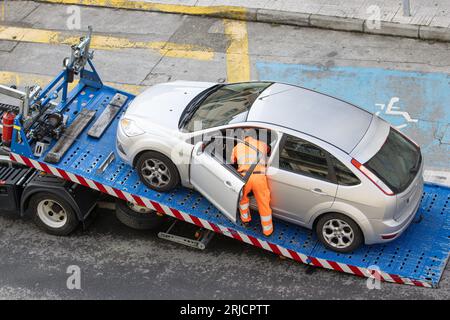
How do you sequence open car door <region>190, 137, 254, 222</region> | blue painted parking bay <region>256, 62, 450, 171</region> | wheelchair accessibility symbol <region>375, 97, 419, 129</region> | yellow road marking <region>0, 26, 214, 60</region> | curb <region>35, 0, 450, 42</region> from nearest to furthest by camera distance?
open car door <region>190, 137, 254, 222</region>
blue painted parking bay <region>256, 62, 450, 171</region>
wheelchair accessibility symbol <region>375, 97, 419, 129</region>
curb <region>35, 0, 450, 42</region>
yellow road marking <region>0, 26, 214, 60</region>

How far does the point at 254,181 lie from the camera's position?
31.5 ft

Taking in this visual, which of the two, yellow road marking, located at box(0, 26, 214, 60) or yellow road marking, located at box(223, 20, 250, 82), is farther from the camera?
yellow road marking, located at box(0, 26, 214, 60)

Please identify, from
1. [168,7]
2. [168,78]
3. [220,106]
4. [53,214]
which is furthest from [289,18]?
[53,214]

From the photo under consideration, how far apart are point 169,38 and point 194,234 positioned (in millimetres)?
5443

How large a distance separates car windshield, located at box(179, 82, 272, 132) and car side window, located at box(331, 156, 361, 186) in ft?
4.14

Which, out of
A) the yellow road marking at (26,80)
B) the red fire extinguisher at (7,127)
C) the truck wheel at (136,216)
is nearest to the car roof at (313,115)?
the truck wheel at (136,216)

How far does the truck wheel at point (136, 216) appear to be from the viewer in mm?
10500

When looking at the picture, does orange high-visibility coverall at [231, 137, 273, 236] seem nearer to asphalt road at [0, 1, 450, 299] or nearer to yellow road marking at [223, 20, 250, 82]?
asphalt road at [0, 1, 450, 299]

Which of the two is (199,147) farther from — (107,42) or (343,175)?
(107,42)

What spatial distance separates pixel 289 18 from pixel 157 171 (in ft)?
19.7

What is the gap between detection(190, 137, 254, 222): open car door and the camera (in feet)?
31.4

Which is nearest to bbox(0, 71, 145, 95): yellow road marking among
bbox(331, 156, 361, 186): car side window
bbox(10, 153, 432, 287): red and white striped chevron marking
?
bbox(10, 153, 432, 287): red and white striped chevron marking

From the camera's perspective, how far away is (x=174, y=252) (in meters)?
10.4

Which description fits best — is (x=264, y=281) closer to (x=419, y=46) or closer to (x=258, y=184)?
(x=258, y=184)
